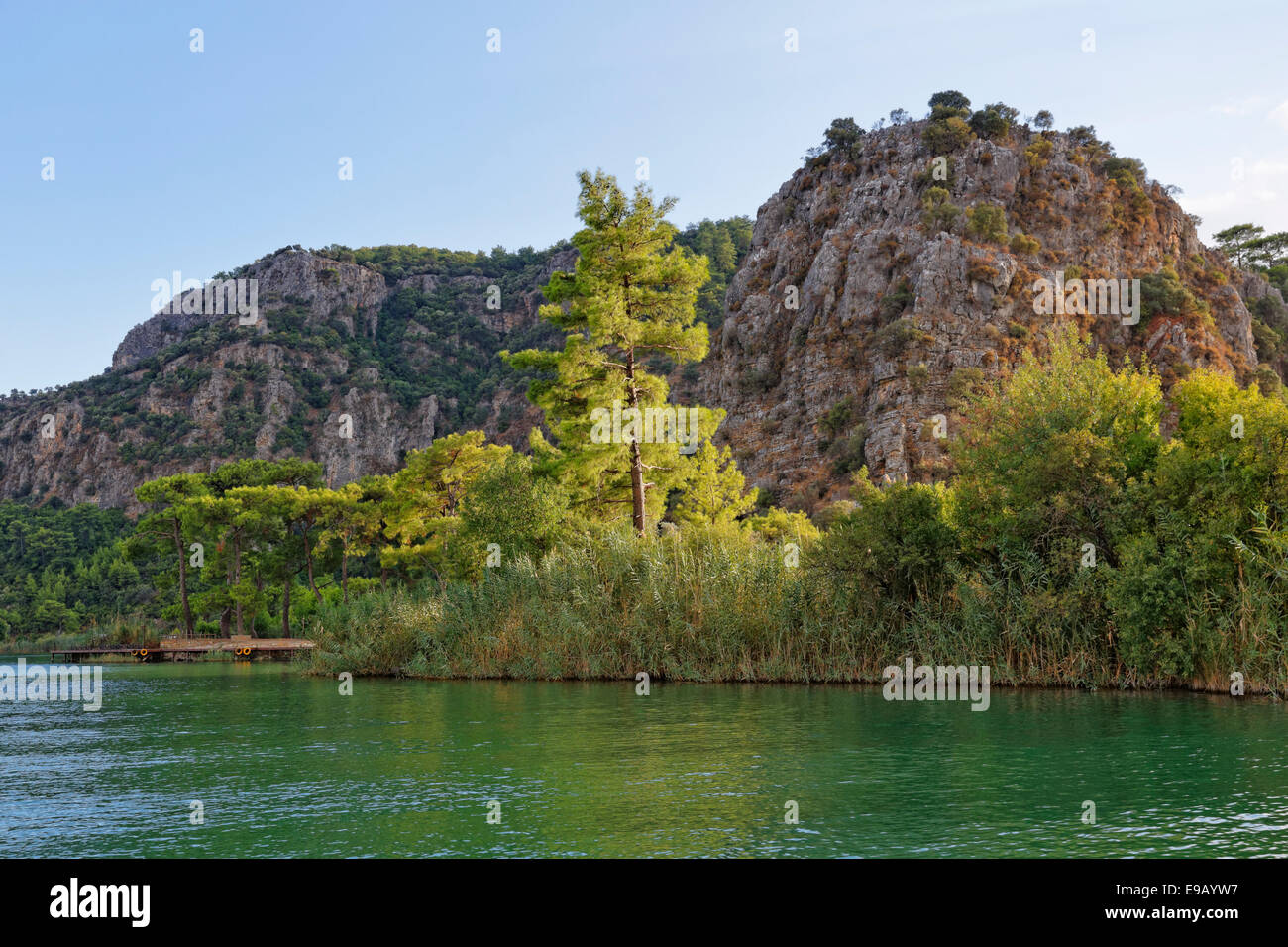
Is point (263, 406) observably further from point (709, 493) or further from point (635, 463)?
point (635, 463)

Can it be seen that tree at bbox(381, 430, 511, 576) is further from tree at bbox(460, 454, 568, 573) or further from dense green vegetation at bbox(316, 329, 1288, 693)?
dense green vegetation at bbox(316, 329, 1288, 693)

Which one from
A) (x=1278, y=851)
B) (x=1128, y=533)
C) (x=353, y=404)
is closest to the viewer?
(x=1278, y=851)

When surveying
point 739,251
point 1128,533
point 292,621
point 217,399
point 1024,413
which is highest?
point 739,251

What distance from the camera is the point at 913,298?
7788 centimetres

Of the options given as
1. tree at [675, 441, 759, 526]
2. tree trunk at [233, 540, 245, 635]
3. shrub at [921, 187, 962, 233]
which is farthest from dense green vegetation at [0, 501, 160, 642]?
shrub at [921, 187, 962, 233]

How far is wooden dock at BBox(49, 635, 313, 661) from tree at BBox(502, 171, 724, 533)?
70.2 feet

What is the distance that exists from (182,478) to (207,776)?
190 ft

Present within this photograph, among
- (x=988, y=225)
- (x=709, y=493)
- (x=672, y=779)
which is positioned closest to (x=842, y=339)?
(x=988, y=225)

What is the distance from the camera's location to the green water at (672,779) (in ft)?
27.3

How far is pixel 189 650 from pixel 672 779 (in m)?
45.9

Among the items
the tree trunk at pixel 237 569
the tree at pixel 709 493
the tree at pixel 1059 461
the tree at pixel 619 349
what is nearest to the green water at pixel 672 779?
the tree at pixel 1059 461

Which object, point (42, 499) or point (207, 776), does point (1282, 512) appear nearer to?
point (207, 776)
